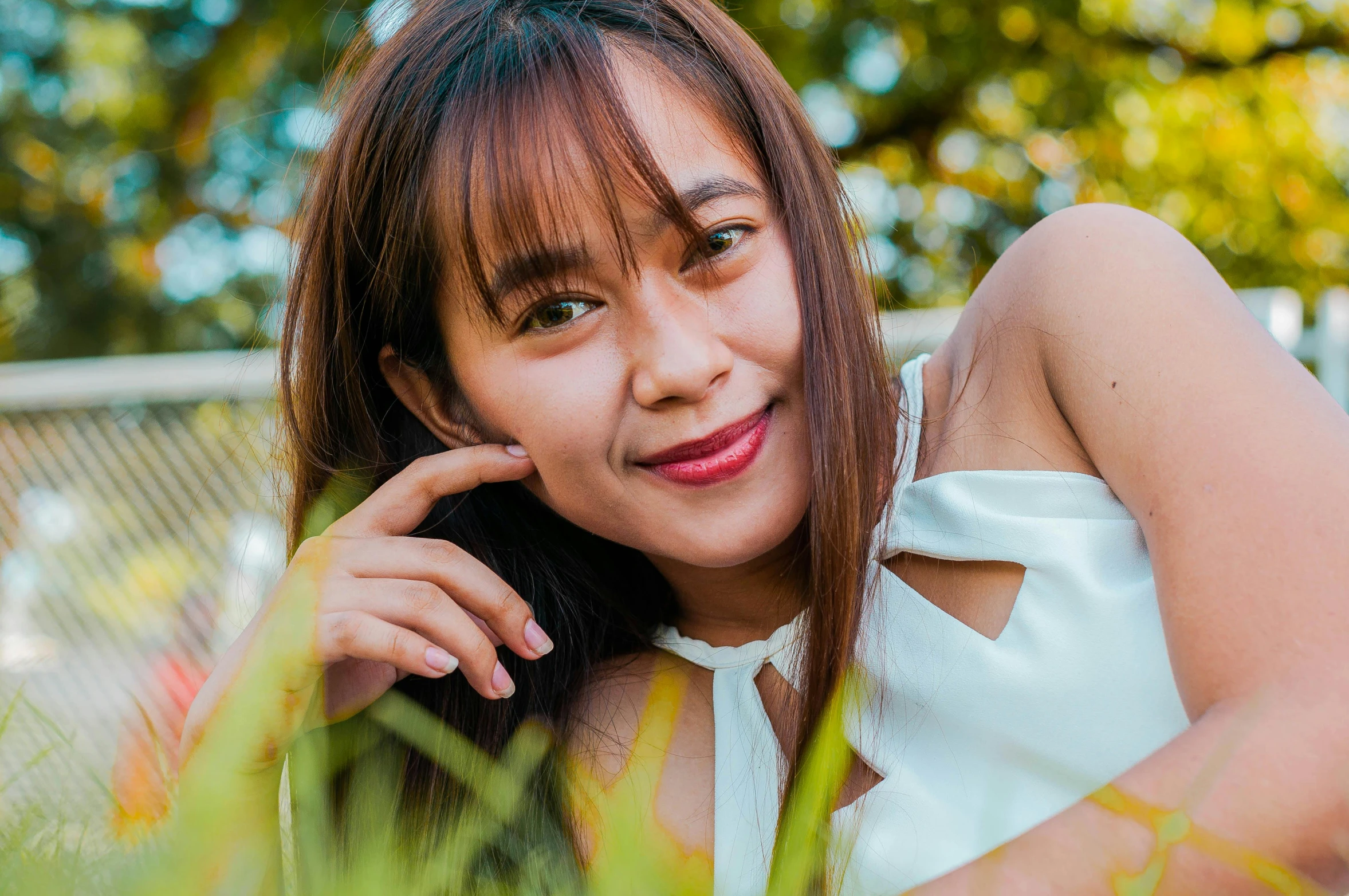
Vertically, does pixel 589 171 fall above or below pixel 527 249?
above

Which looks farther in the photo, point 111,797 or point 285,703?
point 285,703

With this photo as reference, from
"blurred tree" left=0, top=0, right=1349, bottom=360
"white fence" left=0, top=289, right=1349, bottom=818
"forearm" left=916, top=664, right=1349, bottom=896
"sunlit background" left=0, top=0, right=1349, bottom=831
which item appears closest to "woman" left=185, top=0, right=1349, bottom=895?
"forearm" left=916, top=664, right=1349, bottom=896

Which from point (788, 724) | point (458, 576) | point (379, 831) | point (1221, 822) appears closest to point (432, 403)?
point (458, 576)

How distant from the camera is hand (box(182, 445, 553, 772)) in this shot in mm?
1735

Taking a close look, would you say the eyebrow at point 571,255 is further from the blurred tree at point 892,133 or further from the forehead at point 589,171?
the blurred tree at point 892,133

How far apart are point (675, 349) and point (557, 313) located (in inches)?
9.5

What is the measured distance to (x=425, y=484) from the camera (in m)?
1.97

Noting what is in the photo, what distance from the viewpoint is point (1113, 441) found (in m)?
1.46

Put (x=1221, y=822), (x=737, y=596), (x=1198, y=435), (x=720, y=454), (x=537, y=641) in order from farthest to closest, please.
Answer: (x=737, y=596), (x=537, y=641), (x=720, y=454), (x=1198, y=435), (x=1221, y=822)

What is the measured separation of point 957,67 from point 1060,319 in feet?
23.2

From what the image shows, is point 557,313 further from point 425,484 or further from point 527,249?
point 425,484

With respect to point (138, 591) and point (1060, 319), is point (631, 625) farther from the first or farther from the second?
A: point (138, 591)

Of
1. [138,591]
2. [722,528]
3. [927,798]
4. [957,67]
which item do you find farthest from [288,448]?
[957,67]

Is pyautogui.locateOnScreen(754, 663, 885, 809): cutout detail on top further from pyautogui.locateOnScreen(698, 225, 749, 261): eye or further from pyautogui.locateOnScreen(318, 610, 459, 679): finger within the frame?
pyautogui.locateOnScreen(698, 225, 749, 261): eye
